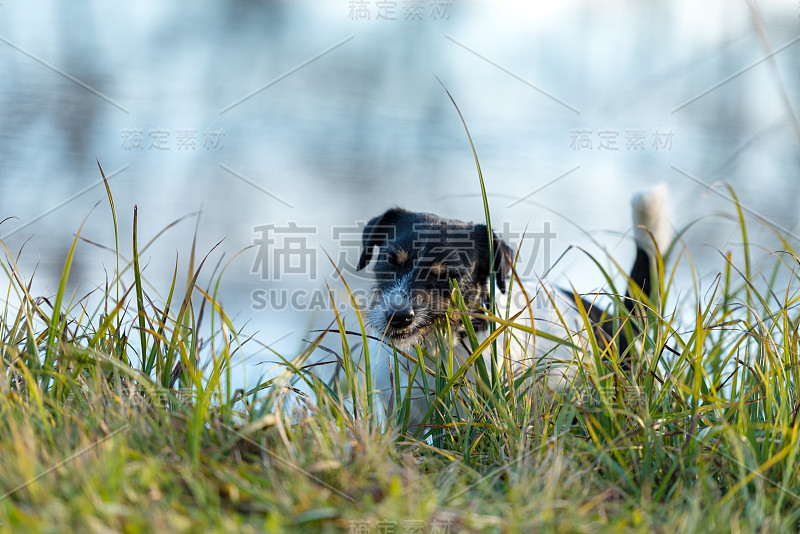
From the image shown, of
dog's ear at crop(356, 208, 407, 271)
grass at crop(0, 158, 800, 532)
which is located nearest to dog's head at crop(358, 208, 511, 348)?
dog's ear at crop(356, 208, 407, 271)

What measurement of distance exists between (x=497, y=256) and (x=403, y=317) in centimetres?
53

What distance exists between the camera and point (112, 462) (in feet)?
3.16

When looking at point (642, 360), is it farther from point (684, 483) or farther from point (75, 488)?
point (75, 488)

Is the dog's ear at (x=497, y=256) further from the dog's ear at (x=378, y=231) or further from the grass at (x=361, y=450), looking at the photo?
the grass at (x=361, y=450)

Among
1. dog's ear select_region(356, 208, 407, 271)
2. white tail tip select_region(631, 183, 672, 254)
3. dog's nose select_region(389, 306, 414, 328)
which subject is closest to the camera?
dog's nose select_region(389, 306, 414, 328)

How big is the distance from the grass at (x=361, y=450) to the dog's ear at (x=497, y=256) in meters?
0.71

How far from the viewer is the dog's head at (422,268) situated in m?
2.51

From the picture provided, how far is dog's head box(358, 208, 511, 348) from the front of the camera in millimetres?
2510

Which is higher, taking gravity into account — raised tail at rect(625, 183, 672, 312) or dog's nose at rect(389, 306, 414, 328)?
raised tail at rect(625, 183, 672, 312)

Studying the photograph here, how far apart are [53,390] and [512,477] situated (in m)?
1.18

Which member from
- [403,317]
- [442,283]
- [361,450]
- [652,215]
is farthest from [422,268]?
[361,450]

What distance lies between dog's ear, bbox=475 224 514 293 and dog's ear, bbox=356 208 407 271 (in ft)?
1.44

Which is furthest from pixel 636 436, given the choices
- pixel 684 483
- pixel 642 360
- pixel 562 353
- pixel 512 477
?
pixel 562 353

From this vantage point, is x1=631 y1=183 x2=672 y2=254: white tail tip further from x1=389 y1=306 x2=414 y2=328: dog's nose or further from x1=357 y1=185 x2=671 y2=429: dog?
x1=389 y1=306 x2=414 y2=328: dog's nose
